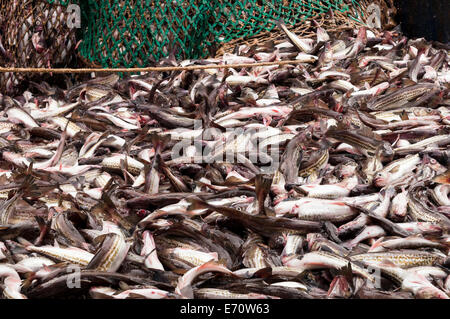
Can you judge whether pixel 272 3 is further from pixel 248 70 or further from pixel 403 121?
pixel 403 121

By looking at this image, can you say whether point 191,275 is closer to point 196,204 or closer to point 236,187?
point 196,204

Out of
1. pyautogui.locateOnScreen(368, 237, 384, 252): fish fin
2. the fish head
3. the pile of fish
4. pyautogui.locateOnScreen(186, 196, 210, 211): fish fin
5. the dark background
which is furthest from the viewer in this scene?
the dark background

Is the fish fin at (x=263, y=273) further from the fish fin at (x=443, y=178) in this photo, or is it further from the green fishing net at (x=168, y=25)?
the green fishing net at (x=168, y=25)

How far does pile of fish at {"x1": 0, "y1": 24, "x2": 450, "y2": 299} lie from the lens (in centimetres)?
217

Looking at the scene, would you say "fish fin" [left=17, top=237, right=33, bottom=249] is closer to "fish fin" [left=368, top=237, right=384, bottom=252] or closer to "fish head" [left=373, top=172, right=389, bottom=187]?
"fish fin" [left=368, top=237, right=384, bottom=252]

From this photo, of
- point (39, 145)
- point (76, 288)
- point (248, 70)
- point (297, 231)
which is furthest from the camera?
point (248, 70)

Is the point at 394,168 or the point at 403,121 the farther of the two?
the point at 403,121

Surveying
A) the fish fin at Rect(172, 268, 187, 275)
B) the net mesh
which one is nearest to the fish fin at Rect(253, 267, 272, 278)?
the fish fin at Rect(172, 268, 187, 275)

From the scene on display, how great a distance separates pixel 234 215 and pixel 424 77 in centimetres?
230

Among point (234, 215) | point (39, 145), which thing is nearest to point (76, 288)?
point (234, 215)

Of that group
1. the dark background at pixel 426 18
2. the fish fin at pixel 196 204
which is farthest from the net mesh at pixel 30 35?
the dark background at pixel 426 18

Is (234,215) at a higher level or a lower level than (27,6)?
lower

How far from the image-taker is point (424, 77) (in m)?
4.16

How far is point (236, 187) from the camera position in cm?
276
